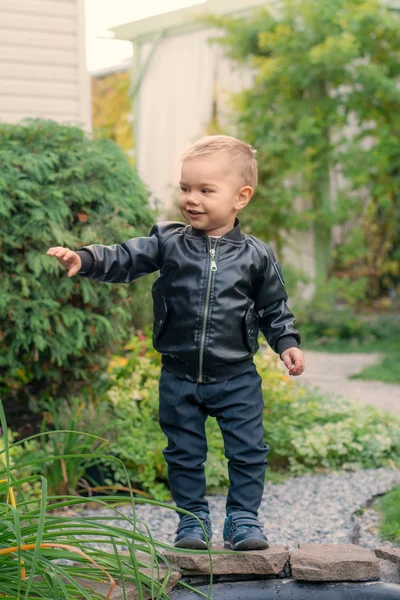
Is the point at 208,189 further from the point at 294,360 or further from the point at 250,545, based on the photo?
the point at 250,545

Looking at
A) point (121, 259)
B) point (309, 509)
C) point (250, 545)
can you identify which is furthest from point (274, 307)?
point (309, 509)

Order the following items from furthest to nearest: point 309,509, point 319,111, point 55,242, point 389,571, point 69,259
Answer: point 319,111
point 55,242
point 309,509
point 389,571
point 69,259

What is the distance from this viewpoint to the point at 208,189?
8.62 ft

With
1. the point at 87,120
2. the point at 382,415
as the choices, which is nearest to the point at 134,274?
the point at 382,415

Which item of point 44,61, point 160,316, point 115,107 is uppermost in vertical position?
point 115,107

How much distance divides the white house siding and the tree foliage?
357 cm

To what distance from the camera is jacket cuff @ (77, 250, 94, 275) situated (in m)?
2.58

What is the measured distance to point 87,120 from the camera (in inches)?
265

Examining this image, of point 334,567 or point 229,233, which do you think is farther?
point 229,233

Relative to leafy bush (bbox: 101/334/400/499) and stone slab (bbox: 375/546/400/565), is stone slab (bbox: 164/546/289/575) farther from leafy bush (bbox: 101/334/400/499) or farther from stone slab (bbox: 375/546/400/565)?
leafy bush (bbox: 101/334/400/499)

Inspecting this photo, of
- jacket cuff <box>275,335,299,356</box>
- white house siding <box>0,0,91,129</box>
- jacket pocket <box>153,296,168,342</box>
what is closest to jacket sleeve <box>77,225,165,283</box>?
jacket pocket <box>153,296,168,342</box>

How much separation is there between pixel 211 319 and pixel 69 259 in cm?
47

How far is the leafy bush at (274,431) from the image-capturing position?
4.14m

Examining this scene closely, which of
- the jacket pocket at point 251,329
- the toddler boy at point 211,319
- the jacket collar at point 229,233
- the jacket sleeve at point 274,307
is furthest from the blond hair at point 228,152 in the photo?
the jacket pocket at point 251,329
